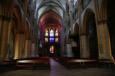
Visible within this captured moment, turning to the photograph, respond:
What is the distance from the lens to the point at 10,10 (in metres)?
9.00

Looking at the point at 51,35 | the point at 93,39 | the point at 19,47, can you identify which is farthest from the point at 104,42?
the point at 51,35

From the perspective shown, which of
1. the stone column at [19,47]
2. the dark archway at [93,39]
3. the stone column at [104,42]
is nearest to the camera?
the stone column at [104,42]

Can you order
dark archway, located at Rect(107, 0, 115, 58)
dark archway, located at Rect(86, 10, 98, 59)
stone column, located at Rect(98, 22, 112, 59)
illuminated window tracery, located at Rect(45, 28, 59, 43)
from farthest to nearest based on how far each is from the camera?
illuminated window tracery, located at Rect(45, 28, 59, 43)
dark archway, located at Rect(86, 10, 98, 59)
dark archway, located at Rect(107, 0, 115, 58)
stone column, located at Rect(98, 22, 112, 59)

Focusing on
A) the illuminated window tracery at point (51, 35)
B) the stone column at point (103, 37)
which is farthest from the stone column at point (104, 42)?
the illuminated window tracery at point (51, 35)

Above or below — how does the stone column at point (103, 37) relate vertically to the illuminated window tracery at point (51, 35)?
below

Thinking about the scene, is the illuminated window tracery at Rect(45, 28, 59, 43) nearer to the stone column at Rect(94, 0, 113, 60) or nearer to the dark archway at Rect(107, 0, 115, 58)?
the dark archway at Rect(107, 0, 115, 58)

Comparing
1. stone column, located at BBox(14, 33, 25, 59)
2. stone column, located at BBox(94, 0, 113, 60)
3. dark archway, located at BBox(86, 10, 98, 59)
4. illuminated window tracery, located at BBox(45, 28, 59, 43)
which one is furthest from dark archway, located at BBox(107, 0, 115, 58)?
illuminated window tracery, located at BBox(45, 28, 59, 43)

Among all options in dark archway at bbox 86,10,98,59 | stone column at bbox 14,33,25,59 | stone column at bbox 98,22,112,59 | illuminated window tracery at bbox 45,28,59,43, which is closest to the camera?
stone column at bbox 98,22,112,59

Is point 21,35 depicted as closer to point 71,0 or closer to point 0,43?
point 0,43

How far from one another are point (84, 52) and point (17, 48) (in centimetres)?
935

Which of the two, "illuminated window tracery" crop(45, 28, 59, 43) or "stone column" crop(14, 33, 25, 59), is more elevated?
"illuminated window tracery" crop(45, 28, 59, 43)

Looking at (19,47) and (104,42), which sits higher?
(104,42)

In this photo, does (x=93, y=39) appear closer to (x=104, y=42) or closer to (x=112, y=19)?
(x=112, y=19)

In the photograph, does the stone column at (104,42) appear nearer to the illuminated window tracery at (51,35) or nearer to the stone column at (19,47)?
the stone column at (19,47)
